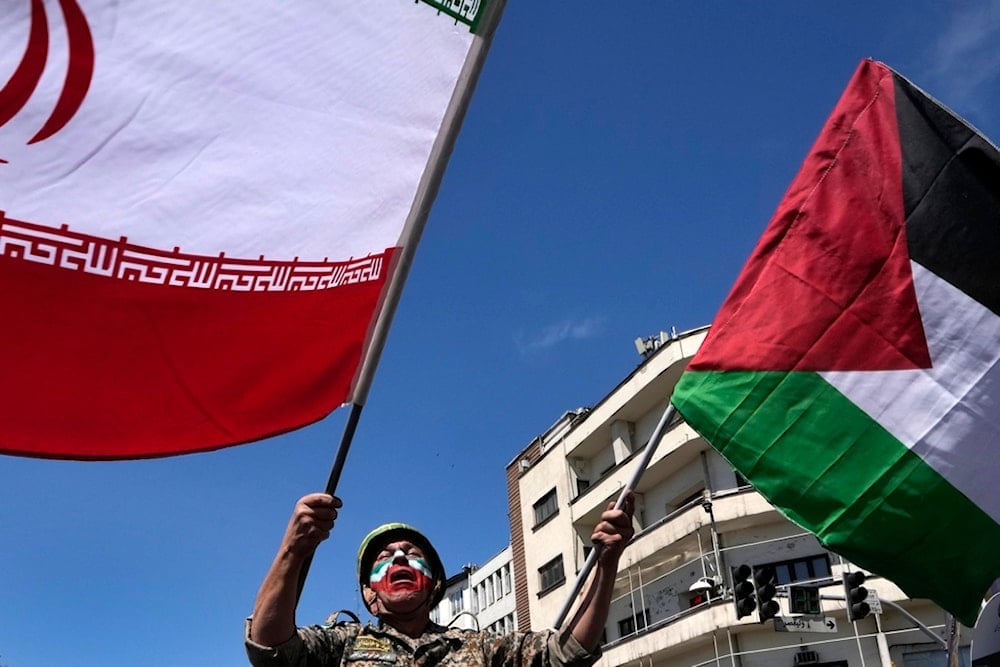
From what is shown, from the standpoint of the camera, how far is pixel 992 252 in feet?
15.5

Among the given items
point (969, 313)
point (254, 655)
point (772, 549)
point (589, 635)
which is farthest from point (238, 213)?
point (772, 549)

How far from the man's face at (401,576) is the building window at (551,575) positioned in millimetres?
30892

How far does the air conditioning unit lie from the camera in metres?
24.4

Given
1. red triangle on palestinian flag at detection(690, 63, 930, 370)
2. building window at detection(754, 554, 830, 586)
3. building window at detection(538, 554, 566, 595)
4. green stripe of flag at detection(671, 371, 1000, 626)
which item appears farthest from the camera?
→ building window at detection(538, 554, 566, 595)

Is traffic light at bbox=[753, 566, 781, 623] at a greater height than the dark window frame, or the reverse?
the dark window frame

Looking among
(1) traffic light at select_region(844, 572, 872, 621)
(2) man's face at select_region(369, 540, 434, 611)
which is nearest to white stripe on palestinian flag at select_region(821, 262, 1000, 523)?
(2) man's face at select_region(369, 540, 434, 611)

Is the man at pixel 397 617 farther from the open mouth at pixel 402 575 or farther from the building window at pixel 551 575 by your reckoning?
the building window at pixel 551 575

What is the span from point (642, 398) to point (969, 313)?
89.7 feet

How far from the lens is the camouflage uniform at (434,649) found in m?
3.28

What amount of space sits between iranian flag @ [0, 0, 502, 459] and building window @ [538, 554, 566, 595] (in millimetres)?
31506

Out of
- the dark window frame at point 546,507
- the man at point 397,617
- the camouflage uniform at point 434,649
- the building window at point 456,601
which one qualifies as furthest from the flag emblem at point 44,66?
the building window at point 456,601

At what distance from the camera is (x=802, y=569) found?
2583 cm

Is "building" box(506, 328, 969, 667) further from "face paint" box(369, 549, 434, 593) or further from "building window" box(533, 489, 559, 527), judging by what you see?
"face paint" box(369, 549, 434, 593)

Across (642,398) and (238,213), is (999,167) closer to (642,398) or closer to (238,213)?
(238,213)
